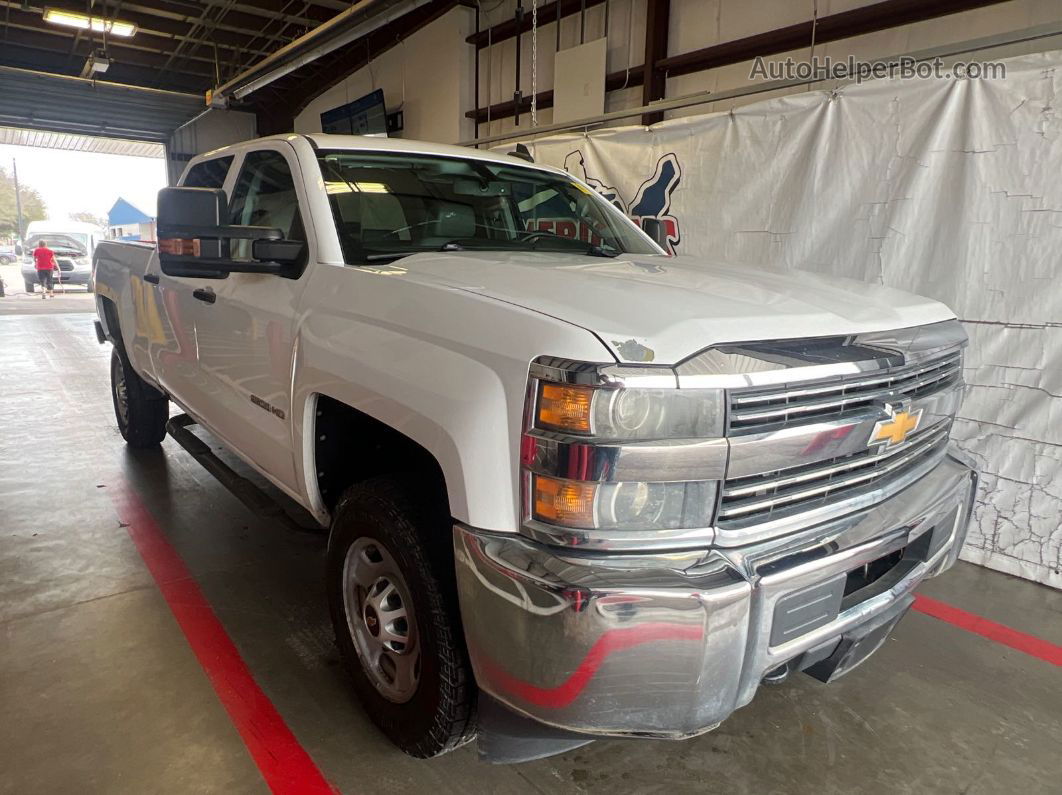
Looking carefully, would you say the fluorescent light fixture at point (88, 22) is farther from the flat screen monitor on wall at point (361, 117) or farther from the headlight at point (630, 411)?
the headlight at point (630, 411)

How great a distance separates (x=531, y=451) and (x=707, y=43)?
5.98 metres

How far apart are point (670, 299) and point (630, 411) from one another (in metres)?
0.40

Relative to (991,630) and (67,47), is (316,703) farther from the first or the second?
(67,47)

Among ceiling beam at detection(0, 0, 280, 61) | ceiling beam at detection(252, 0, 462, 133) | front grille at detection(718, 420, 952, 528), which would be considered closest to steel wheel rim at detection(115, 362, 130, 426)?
front grille at detection(718, 420, 952, 528)

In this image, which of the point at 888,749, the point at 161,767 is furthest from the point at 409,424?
the point at 888,749

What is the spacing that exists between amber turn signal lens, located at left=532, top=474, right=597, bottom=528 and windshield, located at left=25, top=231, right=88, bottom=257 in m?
24.6

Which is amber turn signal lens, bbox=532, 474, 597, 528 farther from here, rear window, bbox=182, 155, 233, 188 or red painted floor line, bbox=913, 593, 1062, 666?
rear window, bbox=182, 155, 233, 188

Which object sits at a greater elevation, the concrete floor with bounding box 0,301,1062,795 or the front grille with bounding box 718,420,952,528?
the front grille with bounding box 718,420,952,528

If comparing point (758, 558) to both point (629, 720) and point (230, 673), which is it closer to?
point (629, 720)

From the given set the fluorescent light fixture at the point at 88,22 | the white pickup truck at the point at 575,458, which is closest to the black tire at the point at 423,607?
the white pickup truck at the point at 575,458

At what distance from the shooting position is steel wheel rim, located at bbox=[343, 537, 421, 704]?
6.21ft

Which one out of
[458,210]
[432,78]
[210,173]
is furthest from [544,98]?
[458,210]

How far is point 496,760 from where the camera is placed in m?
1.65

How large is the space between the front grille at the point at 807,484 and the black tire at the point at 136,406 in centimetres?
419
